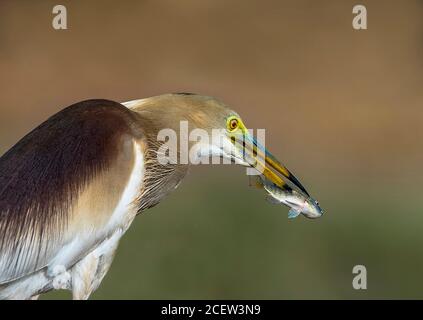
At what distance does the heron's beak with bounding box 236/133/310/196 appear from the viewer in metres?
5.09

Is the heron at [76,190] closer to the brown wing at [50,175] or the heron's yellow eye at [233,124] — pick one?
the brown wing at [50,175]

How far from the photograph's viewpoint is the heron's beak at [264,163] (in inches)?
200

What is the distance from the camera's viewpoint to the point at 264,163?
5.15 metres

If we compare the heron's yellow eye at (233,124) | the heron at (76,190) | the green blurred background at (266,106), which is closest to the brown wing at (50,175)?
the heron at (76,190)

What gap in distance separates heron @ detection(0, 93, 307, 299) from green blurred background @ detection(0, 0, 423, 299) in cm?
276

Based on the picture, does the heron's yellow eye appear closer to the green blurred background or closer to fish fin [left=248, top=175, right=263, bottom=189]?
fish fin [left=248, top=175, right=263, bottom=189]

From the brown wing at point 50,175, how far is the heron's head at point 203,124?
0.86 feet

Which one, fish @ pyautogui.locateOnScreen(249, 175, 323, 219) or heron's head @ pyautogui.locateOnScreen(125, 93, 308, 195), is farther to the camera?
fish @ pyautogui.locateOnScreen(249, 175, 323, 219)

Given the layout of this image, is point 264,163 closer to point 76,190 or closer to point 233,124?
point 233,124

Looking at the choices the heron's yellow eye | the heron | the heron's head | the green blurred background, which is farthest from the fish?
the green blurred background

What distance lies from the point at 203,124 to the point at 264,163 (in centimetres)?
39

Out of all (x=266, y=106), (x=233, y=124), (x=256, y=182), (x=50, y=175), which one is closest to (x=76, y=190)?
(x=50, y=175)

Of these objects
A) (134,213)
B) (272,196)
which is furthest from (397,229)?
(134,213)

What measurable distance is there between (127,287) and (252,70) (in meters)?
3.91
